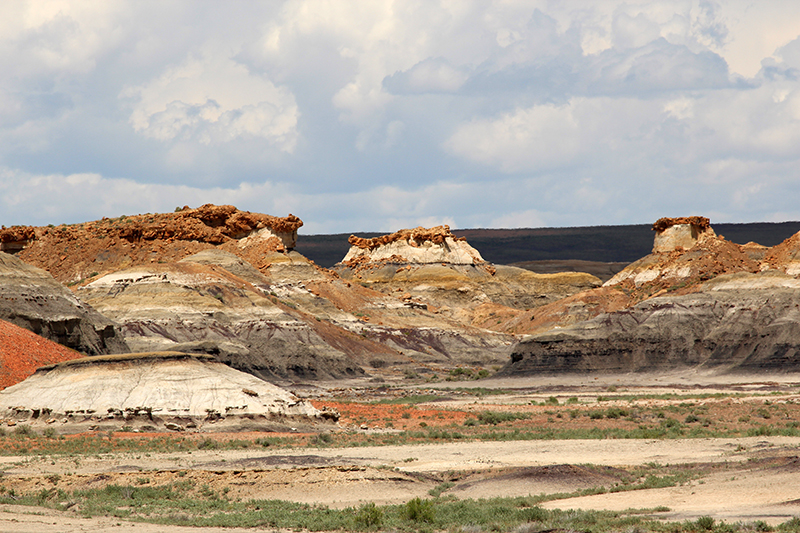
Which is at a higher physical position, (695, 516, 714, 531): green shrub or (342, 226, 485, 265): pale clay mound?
(342, 226, 485, 265): pale clay mound

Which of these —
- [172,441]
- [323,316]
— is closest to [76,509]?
[172,441]

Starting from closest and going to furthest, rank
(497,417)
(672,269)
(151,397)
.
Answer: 1. (151,397)
2. (497,417)
3. (672,269)

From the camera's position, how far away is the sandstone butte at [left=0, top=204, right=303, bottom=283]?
363 feet

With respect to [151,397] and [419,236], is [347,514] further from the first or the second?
[419,236]

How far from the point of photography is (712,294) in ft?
291

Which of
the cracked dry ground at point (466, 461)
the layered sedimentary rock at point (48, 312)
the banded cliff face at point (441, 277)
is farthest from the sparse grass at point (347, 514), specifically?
the banded cliff face at point (441, 277)

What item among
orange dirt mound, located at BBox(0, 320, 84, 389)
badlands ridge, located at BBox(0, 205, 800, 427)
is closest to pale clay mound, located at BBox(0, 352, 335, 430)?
badlands ridge, located at BBox(0, 205, 800, 427)

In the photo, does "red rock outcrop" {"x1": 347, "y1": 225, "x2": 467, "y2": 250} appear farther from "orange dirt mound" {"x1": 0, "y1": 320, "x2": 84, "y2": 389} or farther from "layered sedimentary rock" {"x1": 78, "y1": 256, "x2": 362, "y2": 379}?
"orange dirt mound" {"x1": 0, "y1": 320, "x2": 84, "y2": 389}

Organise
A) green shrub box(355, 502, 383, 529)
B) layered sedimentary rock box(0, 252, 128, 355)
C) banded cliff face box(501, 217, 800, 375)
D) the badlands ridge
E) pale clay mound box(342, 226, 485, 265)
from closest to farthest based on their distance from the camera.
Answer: green shrub box(355, 502, 383, 529) → layered sedimentary rock box(0, 252, 128, 355) → the badlands ridge → banded cliff face box(501, 217, 800, 375) → pale clay mound box(342, 226, 485, 265)

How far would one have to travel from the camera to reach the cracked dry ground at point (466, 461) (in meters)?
21.5

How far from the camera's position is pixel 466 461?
98.4ft

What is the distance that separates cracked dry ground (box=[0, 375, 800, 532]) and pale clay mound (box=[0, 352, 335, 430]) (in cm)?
179

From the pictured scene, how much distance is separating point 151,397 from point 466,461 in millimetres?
14606

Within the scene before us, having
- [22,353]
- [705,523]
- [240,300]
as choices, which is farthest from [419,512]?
[240,300]
